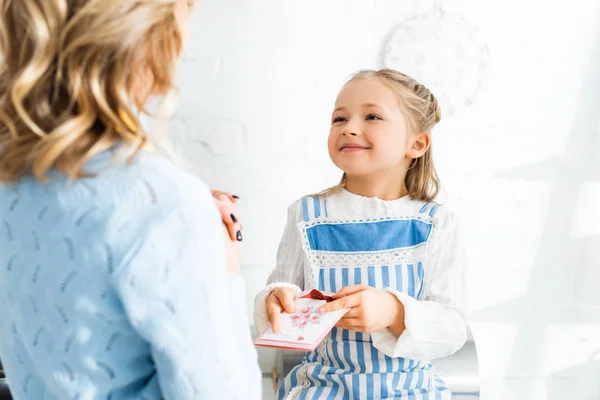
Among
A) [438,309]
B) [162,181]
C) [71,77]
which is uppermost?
[71,77]

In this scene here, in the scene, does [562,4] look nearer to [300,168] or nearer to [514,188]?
[514,188]

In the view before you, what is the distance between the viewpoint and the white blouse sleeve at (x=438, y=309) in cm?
120

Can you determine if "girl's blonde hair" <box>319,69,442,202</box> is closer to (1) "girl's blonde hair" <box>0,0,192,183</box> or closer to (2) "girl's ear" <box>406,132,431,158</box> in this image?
(2) "girl's ear" <box>406,132,431,158</box>

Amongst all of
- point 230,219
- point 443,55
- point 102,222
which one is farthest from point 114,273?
point 443,55

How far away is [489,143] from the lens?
1.98 metres

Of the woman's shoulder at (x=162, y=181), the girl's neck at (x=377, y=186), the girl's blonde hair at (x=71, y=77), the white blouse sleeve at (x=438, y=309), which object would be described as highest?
the girl's blonde hair at (x=71, y=77)

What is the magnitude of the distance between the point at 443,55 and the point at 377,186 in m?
0.71

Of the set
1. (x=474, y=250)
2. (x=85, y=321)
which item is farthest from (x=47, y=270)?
(x=474, y=250)

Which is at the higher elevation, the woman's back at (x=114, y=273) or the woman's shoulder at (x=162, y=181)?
the woman's shoulder at (x=162, y=181)

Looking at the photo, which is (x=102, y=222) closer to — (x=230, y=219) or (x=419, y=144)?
(x=230, y=219)

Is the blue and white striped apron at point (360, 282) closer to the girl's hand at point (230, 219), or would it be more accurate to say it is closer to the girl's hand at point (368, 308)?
the girl's hand at point (368, 308)

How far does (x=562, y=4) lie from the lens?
1949mm

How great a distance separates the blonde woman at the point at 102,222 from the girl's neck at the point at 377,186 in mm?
732

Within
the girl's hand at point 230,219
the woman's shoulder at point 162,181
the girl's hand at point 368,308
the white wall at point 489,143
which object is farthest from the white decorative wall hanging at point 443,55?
the woman's shoulder at point 162,181
